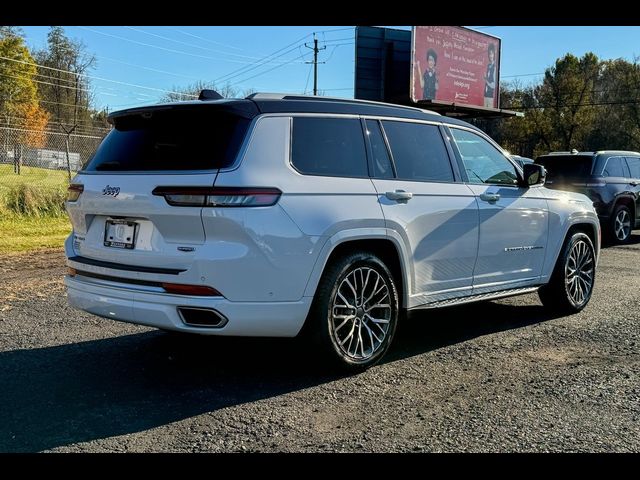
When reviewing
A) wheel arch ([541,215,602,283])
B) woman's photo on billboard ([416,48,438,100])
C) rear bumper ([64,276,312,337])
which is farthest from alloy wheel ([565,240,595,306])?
woman's photo on billboard ([416,48,438,100])

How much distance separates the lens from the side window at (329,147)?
416 centimetres

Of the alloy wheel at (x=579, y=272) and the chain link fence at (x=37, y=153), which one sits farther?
the chain link fence at (x=37, y=153)

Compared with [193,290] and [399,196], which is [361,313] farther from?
[193,290]

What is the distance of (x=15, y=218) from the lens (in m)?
12.2

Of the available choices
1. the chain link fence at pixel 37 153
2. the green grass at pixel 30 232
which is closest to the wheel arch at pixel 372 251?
the green grass at pixel 30 232

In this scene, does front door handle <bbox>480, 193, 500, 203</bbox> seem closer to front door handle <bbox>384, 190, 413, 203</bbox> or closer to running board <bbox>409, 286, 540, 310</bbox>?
running board <bbox>409, 286, 540, 310</bbox>

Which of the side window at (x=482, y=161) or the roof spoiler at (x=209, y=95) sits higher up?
the roof spoiler at (x=209, y=95)

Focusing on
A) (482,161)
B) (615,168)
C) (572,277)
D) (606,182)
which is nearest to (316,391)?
(482,161)

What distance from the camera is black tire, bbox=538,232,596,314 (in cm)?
621

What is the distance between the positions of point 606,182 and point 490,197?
8.19 metres

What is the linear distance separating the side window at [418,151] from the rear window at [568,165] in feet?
26.6

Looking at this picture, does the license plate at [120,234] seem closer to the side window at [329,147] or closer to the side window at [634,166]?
the side window at [329,147]

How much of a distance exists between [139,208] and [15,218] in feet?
31.9
